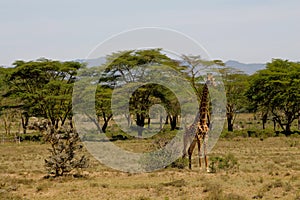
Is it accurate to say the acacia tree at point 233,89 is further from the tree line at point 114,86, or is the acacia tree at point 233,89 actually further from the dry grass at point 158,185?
the dry grass at point 158,185

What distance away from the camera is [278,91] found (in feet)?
152

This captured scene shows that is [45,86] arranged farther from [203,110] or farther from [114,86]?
[203,110]

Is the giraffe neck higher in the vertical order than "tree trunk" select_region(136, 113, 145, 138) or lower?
higher

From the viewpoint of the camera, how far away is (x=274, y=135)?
43.0 meters

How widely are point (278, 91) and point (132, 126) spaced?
563 inches

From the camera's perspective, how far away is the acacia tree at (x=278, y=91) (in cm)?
4506

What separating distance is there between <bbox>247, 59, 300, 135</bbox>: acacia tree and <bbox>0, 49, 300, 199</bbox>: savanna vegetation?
0.30 ft

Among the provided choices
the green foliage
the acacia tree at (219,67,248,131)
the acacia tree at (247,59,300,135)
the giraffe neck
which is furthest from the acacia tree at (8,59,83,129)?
the giraffe neck

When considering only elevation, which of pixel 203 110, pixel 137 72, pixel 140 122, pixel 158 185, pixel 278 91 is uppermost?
pixel 137 72

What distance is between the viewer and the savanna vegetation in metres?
16.4

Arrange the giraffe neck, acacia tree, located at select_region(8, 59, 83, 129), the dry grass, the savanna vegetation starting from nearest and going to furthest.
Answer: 1. the dry grass
2. the savanna vegetation
3. the giraffe neck
4. acacia tree, located at select_region(8, 59, 83, 129)

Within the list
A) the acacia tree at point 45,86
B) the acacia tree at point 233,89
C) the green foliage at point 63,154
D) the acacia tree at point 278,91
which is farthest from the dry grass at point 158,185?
the acacia tree at point 233,89

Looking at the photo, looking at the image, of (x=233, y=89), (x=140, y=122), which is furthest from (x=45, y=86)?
(x=233, y=89)

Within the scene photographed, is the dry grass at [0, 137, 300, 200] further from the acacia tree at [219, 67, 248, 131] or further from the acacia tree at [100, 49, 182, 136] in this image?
the acacia tree at [219, 67, 248, 131]
